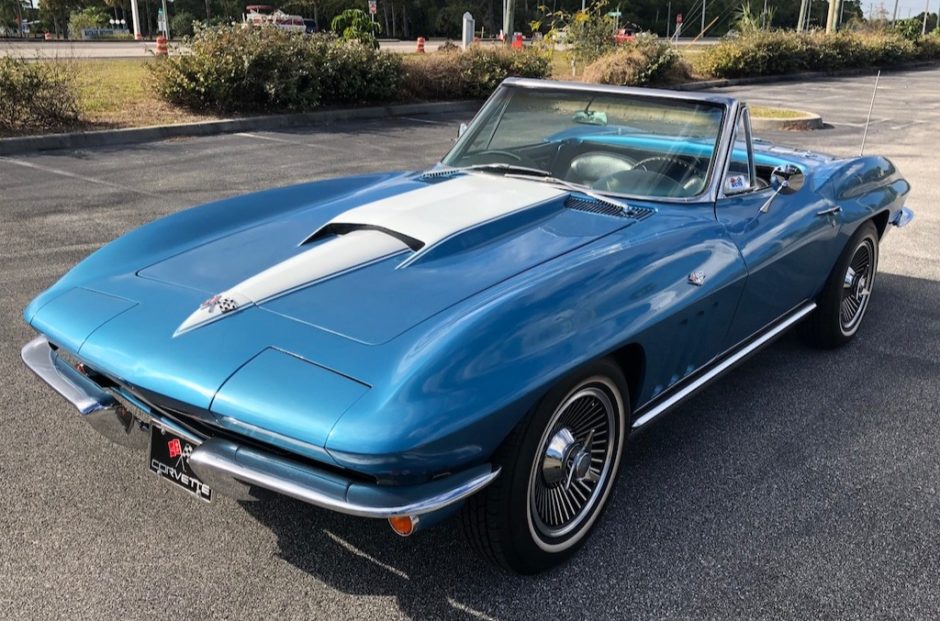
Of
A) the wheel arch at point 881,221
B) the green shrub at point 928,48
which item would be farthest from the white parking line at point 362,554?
the green shrub at point 928,48

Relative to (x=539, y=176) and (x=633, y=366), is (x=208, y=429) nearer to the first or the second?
(x=633, y=366)

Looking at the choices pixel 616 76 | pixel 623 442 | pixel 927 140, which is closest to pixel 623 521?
pixel 623 442

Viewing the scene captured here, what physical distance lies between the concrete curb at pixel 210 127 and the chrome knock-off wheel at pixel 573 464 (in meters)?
8.89

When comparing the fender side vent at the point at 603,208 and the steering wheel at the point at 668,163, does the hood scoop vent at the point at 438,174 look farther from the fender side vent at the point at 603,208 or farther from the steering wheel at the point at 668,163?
the steering wheel at the point at 668,163

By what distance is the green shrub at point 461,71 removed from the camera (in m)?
14.4

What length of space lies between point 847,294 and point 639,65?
1400 centimetres

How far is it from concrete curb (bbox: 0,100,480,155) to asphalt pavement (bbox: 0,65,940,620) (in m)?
5.83

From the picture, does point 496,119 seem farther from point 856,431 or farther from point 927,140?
point 927,140

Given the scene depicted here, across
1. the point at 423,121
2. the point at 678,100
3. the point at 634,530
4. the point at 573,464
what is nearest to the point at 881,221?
the point at 678,100

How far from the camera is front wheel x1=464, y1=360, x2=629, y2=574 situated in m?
2.16

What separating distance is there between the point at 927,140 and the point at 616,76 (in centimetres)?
653

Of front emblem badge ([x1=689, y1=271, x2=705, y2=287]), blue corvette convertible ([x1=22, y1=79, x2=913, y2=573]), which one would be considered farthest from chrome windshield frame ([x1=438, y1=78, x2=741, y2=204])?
front emblem badge ([x1=689, y1=271, x2=705, y2=287])

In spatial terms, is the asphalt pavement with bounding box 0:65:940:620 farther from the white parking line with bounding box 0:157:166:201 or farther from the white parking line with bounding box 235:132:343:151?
the white parking line with bounding box 235:132:343:151

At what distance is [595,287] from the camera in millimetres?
2434
